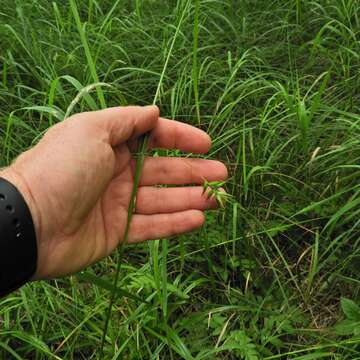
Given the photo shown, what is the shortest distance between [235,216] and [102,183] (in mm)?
394

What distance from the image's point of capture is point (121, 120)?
1611mm

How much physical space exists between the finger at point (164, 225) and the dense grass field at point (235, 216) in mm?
35

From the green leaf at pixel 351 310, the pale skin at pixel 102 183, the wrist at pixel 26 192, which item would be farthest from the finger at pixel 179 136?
the green leaf at pixel 351 310

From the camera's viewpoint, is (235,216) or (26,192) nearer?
(26,192)

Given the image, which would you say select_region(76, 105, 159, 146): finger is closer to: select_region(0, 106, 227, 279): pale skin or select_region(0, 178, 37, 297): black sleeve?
Answer: select_region(0, 106, 227, 279): pale skin

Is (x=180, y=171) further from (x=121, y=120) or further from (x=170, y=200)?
(x=121, y=120)

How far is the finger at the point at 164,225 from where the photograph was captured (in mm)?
1686

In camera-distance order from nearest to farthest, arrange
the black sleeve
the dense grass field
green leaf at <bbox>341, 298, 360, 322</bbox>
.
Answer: the black sleeve → green leaf at <bbox>341, 298, 360, 322</bbox> → the dense grass field

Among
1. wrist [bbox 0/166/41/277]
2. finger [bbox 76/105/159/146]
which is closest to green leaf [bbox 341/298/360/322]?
finger [bbox 76/105/159/146]

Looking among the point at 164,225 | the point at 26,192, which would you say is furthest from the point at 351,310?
the point at 26,192

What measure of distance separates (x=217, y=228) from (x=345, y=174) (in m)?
0.45

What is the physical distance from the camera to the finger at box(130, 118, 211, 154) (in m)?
1.72

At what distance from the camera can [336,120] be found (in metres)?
2.02

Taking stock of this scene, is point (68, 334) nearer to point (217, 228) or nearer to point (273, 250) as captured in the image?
point (217, 228)
